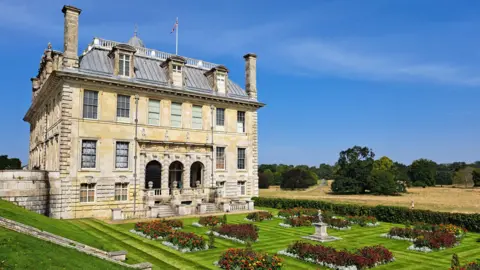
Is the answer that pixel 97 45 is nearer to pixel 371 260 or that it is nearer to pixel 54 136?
pixel 54 136

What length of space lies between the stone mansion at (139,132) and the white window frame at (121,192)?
93mm

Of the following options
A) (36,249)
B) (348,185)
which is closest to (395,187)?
(348,185)

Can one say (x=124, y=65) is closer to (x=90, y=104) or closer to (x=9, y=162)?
(x=90, y=104)

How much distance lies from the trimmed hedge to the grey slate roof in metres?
13.9

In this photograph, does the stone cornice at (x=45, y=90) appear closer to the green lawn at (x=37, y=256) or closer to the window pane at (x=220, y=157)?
the window pane at (x=220, y=157)

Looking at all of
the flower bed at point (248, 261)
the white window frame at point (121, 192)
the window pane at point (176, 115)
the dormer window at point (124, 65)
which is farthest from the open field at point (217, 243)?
the dormer window at point (124, 65)

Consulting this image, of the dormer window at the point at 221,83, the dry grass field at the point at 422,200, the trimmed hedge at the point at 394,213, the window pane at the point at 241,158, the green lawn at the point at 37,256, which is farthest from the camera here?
the dry grass field at the point at 422,200

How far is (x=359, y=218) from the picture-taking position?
28781 millimetres

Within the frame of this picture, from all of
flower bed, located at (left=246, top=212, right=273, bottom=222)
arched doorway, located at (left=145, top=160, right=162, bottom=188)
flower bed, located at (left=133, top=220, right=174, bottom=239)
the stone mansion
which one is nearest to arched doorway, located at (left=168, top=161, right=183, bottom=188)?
the stone mansion

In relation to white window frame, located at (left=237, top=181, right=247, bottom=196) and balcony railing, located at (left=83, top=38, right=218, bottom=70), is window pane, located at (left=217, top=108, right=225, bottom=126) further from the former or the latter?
white window frame, located at (left=237, top=181, right=247, bottom=196)

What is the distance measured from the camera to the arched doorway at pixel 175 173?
127 feet

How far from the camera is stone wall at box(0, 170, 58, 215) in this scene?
2619 cm

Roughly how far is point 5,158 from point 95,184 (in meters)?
50.1

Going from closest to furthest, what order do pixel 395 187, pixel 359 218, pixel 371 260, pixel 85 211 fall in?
pixel 371 260 < pixel 359 218 < pixel 85 211 < pixel 395 187
